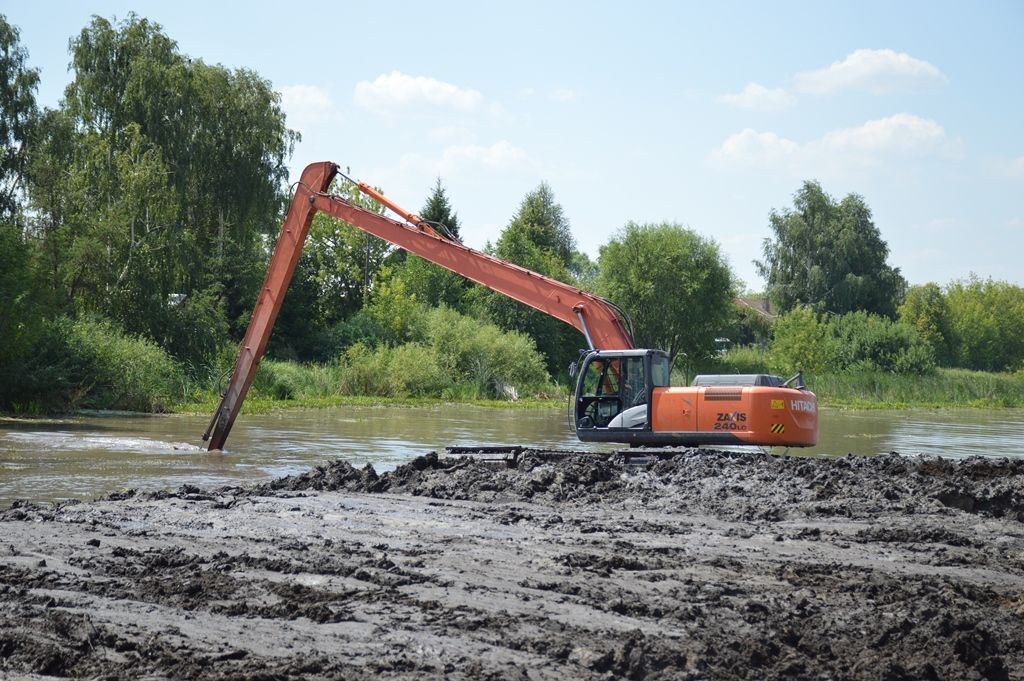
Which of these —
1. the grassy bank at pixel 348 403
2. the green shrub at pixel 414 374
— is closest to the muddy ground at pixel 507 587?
the grassy bank at pixel 348 403

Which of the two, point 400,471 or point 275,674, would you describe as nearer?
point 275,674

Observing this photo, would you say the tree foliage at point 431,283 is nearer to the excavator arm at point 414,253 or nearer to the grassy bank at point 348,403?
the grassy bank at point 348,403

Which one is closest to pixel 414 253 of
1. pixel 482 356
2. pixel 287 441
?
pixel 287 441

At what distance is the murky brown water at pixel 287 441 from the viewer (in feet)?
49.4

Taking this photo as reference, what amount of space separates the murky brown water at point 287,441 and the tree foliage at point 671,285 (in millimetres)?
24576

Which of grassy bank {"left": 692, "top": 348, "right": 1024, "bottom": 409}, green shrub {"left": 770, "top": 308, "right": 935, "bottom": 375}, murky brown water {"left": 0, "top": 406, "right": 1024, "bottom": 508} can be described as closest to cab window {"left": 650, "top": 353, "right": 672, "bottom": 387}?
murky brown water {"left": 0, "top": 406, "right": 1024, "bottom": 508}

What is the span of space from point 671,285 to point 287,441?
139 feet

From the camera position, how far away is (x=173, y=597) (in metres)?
7.00

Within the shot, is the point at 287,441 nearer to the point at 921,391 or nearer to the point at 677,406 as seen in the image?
the point at 677,406

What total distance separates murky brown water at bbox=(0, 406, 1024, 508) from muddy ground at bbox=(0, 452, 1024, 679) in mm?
2919

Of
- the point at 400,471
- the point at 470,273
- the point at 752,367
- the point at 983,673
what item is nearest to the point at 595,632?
the point at 983,673

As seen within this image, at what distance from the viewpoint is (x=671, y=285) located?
61844mm

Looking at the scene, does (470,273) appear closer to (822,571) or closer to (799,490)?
(799,490)

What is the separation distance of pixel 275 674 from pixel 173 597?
5.63ft
